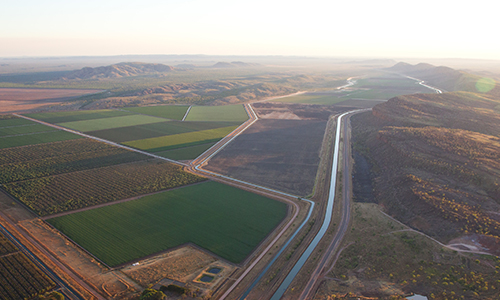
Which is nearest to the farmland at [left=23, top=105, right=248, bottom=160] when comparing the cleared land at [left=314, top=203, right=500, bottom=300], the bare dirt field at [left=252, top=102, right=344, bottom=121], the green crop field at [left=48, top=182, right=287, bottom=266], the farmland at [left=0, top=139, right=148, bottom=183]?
the farmland at [left=0, top=139, right=148, bottom=183]

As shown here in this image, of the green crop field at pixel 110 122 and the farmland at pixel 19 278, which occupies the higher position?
the green crop field at pixel 110 122

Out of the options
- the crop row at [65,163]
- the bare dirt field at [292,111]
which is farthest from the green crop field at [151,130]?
the bare dirt field at [292,111]

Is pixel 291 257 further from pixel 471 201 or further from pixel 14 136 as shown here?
pixel 14 136

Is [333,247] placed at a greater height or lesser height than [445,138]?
lesser

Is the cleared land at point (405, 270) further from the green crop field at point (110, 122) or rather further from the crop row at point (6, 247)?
the green crop field at point (110, 122)

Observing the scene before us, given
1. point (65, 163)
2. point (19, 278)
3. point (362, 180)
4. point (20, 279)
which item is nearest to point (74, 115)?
point (65, 163)

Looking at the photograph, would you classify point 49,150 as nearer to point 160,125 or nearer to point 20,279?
point 160,125

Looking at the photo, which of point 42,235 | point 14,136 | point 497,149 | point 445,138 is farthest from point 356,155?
point 14,136
